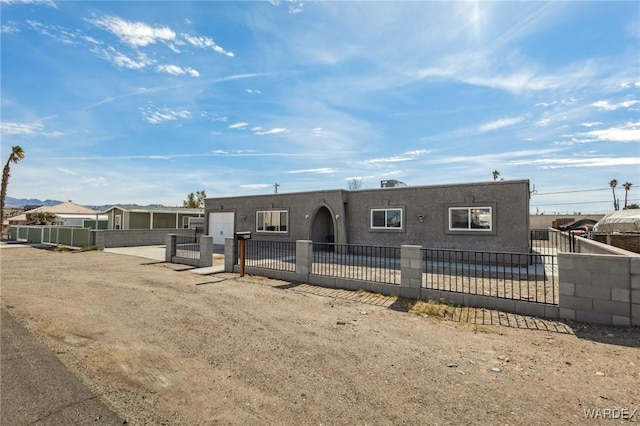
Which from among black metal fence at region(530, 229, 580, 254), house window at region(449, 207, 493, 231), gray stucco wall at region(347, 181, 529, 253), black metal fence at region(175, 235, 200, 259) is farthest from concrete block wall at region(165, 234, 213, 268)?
black metal fence at region(530, 229, 580, 254)

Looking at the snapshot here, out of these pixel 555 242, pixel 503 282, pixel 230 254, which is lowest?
pixel 503 282

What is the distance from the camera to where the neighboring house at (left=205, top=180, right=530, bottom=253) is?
1280 centimetres

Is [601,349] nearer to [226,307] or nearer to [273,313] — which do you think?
[273,313]

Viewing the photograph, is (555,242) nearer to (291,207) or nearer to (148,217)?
(291,207)

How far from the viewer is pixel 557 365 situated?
14.5ft

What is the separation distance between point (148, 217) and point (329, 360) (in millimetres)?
29521

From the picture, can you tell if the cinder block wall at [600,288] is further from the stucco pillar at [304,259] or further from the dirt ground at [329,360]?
the stucco pillar at [304,259]

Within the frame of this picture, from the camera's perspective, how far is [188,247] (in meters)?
14.3

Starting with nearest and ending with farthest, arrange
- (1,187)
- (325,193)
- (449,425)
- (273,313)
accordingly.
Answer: (449,425)
(273,313)
(325,193)
(1,187)

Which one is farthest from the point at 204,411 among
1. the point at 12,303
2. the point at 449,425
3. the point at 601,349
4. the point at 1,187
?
the point at 1,187

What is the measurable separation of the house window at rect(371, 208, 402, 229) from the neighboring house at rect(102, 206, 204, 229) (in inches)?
762

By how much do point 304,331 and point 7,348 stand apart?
183 inches

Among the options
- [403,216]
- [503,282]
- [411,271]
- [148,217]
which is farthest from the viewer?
[148,217]

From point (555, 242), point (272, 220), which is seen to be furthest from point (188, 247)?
point (555, 242)
